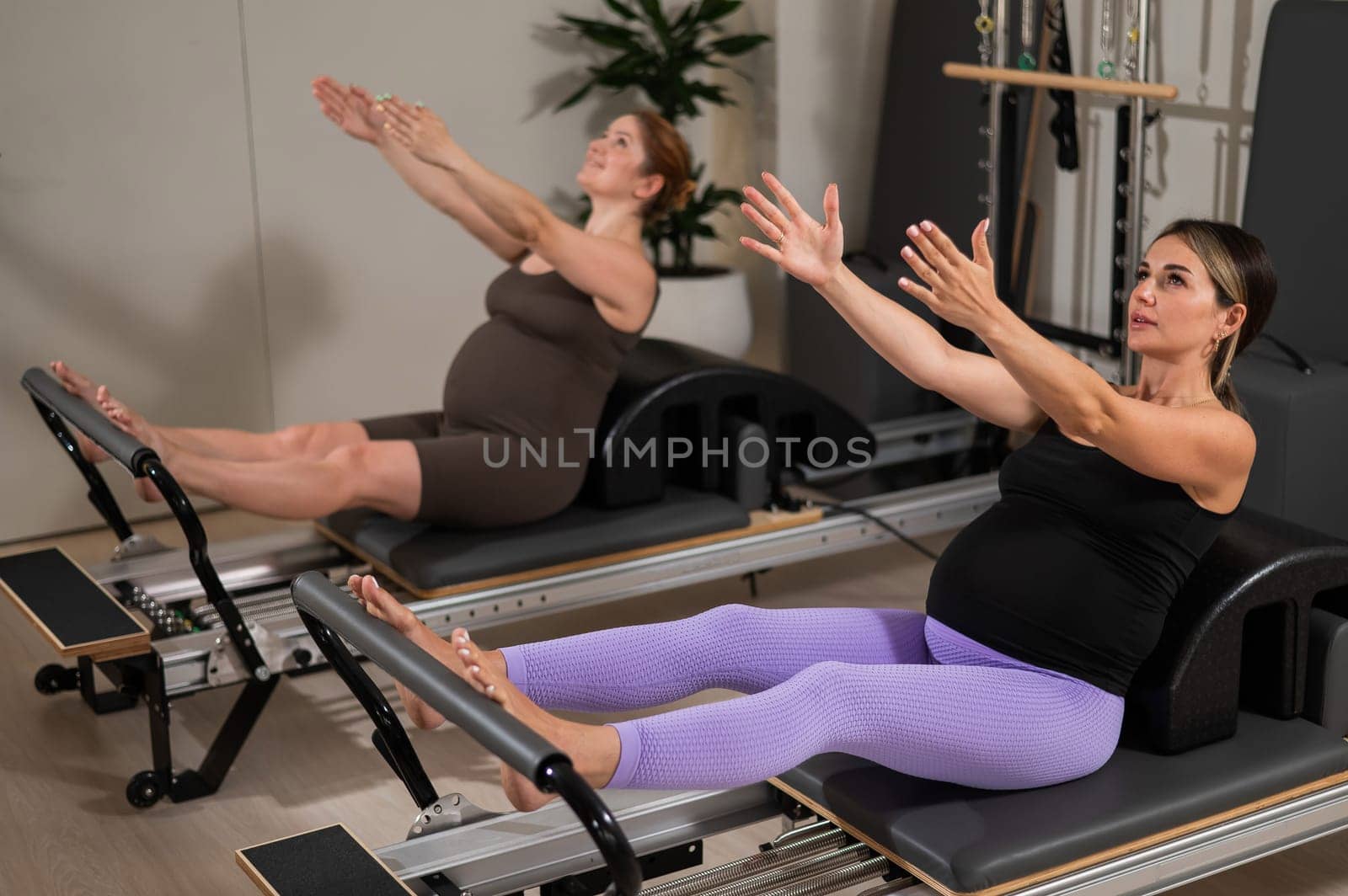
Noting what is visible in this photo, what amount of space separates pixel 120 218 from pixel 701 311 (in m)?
1.52

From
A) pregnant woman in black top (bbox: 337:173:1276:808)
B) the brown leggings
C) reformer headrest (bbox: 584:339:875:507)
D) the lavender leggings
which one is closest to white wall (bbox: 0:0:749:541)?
reformer headrest (bbox: 584:339:875:507)

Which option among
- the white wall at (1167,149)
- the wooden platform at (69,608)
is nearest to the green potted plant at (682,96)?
the white wall at (1167,149)

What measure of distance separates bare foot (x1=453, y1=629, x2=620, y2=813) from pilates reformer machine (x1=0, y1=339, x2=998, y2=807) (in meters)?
0.99

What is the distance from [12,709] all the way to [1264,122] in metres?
2.75

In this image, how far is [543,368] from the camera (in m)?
3.14

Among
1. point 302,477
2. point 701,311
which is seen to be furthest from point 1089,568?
point 701,311

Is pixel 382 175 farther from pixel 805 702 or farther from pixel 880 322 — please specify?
pixel 805 702

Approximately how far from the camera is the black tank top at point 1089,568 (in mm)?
2033

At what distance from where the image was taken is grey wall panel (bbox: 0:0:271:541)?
389 cm

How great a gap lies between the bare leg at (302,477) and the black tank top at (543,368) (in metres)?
0.21

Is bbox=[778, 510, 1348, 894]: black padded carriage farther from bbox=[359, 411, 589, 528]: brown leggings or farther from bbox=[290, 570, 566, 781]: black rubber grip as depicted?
bbox=[359, 411, 589, 528]: brown leggings

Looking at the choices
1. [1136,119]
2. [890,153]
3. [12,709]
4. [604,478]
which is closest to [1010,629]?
[604,478]

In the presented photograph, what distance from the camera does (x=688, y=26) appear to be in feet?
14.4

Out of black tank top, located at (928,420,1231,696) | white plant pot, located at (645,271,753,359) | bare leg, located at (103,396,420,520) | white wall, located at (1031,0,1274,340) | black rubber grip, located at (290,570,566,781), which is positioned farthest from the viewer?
white plant pot, located at (645,271,753,359)
